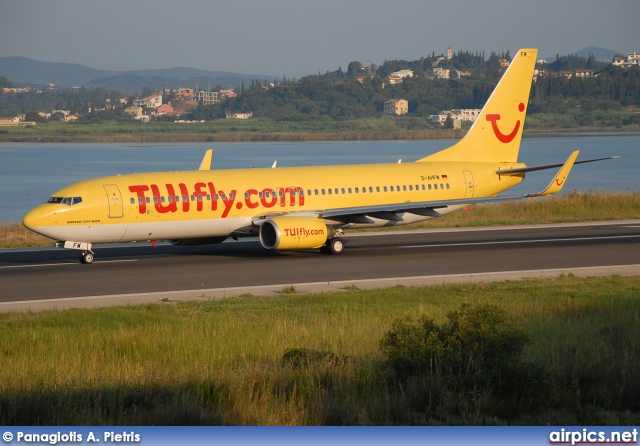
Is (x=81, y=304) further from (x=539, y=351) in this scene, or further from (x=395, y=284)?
(x=539, y=351)

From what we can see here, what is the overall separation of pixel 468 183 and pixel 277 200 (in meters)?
8.31

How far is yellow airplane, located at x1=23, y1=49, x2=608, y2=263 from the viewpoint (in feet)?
101

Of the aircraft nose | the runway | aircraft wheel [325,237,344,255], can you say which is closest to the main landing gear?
aircraft wheel [325,237,344,255]

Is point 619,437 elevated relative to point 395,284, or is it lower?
elevated

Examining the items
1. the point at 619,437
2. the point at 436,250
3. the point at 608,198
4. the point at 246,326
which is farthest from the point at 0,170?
the point at 619,437

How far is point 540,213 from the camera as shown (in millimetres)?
47562

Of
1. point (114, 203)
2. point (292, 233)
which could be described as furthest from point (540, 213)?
point (114, 203)

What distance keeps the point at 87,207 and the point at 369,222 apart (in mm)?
9844

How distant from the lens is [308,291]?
2500cm

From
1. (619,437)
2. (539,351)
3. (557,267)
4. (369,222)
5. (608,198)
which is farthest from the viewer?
(608,198)

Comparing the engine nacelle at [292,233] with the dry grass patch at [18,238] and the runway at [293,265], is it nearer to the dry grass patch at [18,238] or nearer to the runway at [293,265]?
the runway at [293,265]

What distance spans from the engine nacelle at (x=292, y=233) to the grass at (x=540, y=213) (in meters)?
11.8

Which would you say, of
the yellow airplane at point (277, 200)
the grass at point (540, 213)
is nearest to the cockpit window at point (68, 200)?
the yellow airplane at point (277, 200)

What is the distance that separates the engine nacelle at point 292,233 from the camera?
3142 cm
